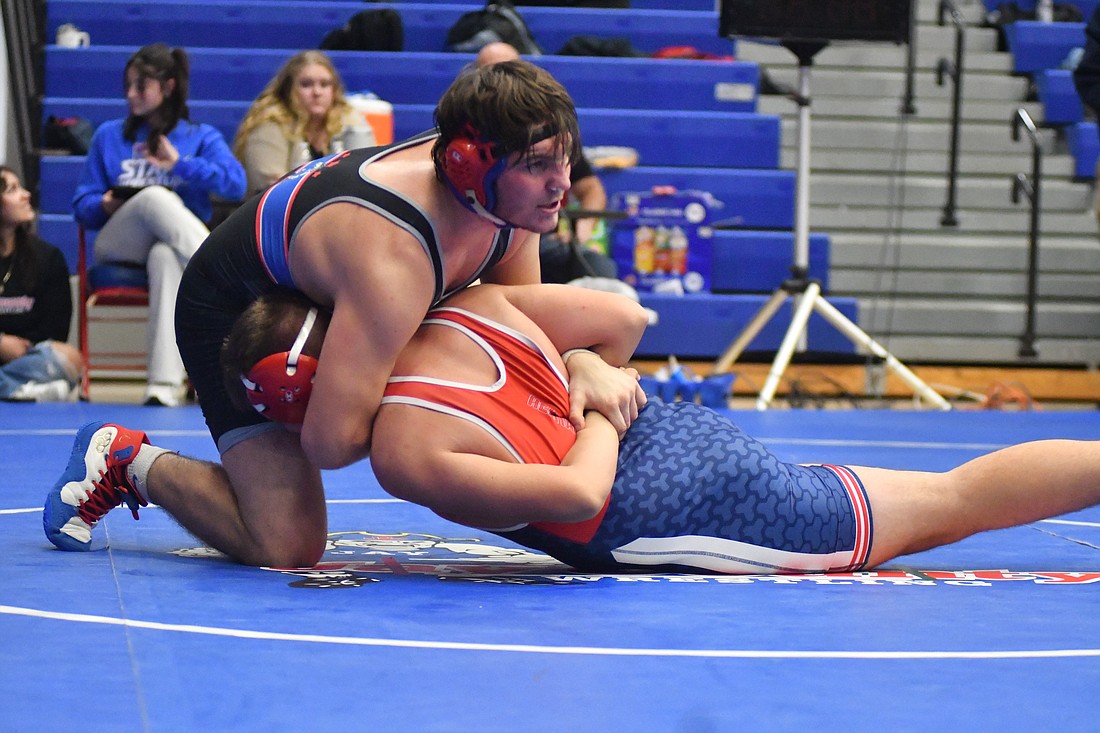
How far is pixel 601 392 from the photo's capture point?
8.00 feet

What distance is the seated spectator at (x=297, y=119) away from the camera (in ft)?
20.0

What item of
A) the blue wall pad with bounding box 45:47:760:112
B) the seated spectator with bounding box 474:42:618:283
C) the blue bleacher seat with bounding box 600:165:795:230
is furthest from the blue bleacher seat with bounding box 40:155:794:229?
the seated spectator with bounding box 474:42:618:283

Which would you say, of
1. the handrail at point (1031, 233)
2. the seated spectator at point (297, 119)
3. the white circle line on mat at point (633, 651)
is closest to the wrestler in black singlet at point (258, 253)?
the white circle line on mat at point (633, 651)

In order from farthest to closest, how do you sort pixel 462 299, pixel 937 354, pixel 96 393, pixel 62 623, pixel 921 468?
pixel 937 354 → pixel 96 393 → pixel 921 468 → pixel 462 299 → pixel 62 623

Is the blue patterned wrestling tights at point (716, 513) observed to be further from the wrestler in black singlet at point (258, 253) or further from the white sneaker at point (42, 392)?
the white sneaker at point (42, 392)

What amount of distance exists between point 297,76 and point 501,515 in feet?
13.9

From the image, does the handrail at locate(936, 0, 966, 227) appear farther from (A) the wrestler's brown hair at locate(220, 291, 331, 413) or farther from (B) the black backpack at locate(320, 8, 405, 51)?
(A) the wrestler's brown hair at locate(220, 291, 331, 413)

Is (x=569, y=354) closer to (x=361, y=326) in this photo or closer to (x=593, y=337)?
(x=593, y=337)

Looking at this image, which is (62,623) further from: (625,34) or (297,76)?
(625,34)

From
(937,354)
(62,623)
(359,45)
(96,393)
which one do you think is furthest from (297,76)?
(62,623)

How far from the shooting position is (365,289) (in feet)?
7.04

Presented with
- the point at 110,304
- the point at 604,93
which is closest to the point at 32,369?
the point at 110,304

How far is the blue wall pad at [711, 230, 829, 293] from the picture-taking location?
788 centimetres

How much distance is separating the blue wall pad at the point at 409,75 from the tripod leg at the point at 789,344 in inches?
94.3
